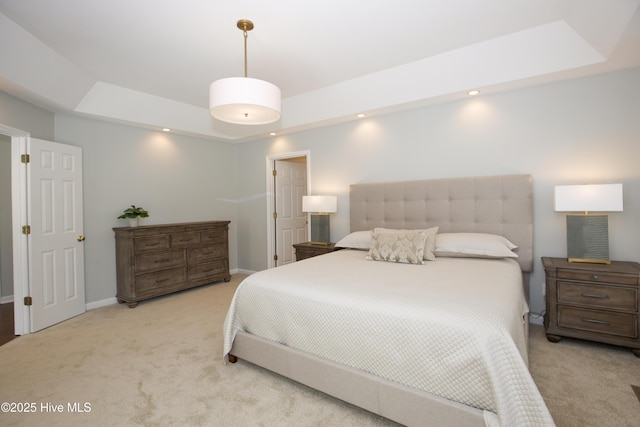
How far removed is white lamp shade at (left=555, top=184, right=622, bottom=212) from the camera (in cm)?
253

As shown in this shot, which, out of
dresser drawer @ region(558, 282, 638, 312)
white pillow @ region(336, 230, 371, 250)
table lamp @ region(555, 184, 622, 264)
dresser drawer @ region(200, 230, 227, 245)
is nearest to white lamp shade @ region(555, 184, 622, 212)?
table lamp @ region(555, 184, 622, 264)

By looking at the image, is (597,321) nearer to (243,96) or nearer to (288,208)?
(243,96)

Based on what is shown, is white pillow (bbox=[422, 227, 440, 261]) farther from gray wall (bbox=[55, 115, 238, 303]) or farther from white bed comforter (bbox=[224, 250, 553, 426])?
gray wall (bbox=[55, 115, 238, 303])

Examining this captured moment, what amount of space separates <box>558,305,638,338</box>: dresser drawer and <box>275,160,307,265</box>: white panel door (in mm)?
3903

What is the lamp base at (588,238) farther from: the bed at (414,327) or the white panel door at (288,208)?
the white panel door at (288,208)

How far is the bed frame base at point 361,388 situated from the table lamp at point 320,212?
7.15 feet

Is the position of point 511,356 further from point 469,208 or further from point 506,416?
point 469,208

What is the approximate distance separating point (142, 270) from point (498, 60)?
4634 millimetres

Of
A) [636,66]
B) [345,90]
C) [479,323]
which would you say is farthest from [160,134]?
[636,66]

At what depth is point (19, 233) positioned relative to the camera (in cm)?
315

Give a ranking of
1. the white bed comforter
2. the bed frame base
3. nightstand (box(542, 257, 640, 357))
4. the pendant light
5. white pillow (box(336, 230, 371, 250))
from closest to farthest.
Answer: the white bed comforter, the bed frame base, the pendant light, nightstand (box(542, 257, 640, 357)), white pillow (box(336, 230, 371, 250))

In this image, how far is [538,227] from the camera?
10.3 feet

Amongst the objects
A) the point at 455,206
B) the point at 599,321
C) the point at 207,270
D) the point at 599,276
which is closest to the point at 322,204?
the point at 455,206

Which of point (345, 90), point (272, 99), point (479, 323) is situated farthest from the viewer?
point (345, 90)
